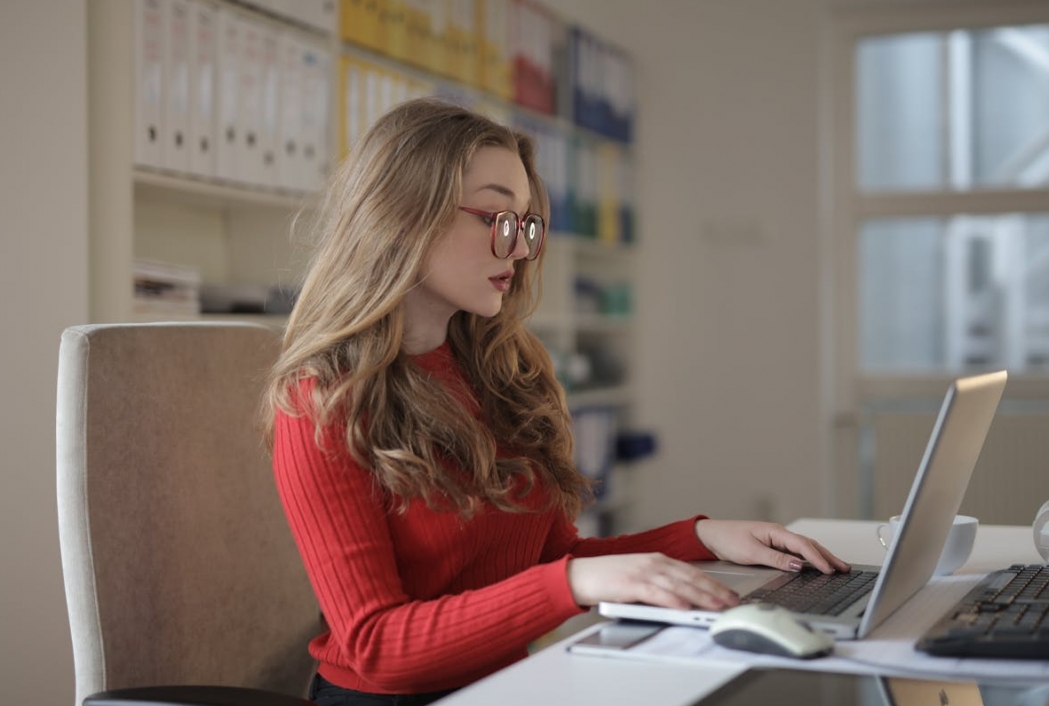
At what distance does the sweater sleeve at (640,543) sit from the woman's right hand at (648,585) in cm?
35

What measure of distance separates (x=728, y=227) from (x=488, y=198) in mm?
3472

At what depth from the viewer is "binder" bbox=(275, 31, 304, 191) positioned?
2641 mm

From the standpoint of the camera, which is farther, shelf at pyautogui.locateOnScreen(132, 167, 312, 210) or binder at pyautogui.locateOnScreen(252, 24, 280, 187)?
binder at pyautogui.locateOnScreen(252, 24, 280, 187)

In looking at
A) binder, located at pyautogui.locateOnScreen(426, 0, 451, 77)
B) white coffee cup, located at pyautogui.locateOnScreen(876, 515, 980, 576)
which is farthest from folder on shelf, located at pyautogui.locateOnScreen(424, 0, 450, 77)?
white coffee cup, located at pyautogui.locateOnScreen(876, 515, 980, 576)

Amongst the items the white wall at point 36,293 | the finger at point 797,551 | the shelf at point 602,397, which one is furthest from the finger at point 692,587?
the shelf at point 602,397

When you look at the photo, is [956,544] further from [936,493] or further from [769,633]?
[769,633]

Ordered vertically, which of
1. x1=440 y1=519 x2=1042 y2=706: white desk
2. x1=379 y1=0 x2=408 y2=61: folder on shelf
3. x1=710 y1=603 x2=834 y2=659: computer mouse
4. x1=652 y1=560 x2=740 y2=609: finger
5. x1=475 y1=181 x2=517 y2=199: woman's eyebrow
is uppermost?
x1=379 y1=0 x2=408 y2=61: folder on shelf

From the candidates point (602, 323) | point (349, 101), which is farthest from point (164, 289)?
point (602, 323)

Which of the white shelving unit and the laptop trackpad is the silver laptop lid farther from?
the white shelving unit

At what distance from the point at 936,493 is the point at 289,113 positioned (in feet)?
6.28

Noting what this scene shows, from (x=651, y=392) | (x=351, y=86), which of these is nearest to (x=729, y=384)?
(x=651, y=392)

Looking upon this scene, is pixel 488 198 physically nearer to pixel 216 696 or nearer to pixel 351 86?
pixel 216 696

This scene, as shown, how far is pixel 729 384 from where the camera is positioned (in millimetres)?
4789

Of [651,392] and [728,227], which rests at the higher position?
[728,227]
